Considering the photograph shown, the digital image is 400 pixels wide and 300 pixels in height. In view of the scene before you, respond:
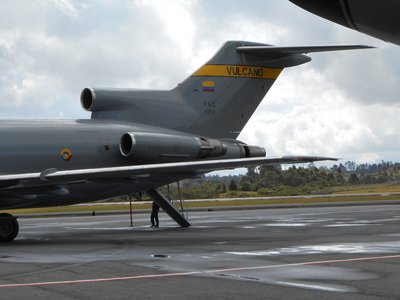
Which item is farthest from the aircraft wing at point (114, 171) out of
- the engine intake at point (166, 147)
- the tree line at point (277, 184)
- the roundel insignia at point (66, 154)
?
the tree line at point (277, 184)

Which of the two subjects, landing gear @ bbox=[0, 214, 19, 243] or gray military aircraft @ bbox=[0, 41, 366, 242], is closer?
gray military aircraft @ bbox=[0, 41, 366, 242]

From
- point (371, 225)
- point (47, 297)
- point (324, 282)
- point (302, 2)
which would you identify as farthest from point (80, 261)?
point (371, 225)

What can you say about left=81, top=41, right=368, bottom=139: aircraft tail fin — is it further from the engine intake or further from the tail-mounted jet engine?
the engine intake

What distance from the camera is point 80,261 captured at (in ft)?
46.2

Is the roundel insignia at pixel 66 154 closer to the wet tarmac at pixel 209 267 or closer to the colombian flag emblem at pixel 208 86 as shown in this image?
the wet tarmac at pixel 209 267

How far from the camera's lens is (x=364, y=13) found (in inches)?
237

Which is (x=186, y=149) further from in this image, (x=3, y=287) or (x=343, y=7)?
(x=343, y=7)

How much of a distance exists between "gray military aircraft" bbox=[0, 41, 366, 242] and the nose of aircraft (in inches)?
508

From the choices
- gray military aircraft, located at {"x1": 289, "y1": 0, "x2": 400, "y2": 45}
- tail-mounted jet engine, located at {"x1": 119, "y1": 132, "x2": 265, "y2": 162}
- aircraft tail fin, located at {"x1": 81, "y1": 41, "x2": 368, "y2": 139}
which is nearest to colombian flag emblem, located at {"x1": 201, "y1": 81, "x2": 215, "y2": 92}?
aircraft tail fin, located at {"x1": 81, "y1": 41, "x2": 368, "y2": 139}

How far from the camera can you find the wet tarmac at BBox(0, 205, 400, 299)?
9.73 meters

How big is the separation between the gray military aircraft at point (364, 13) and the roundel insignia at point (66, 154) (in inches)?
630

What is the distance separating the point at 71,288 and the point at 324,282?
3838mm

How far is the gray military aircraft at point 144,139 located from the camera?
20.2 m

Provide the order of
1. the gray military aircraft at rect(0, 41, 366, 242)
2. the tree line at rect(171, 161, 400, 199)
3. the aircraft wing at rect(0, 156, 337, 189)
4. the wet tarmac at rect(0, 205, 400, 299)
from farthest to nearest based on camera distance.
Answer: the tree line at rect(171, 161, 400, 199) < the gray military aircraft at rect(0, 41, 366, 242) < the aircraft wing at rect(0, 156, 337, 189) < the wet tarmac at rect(0, 205, 400, 299)
